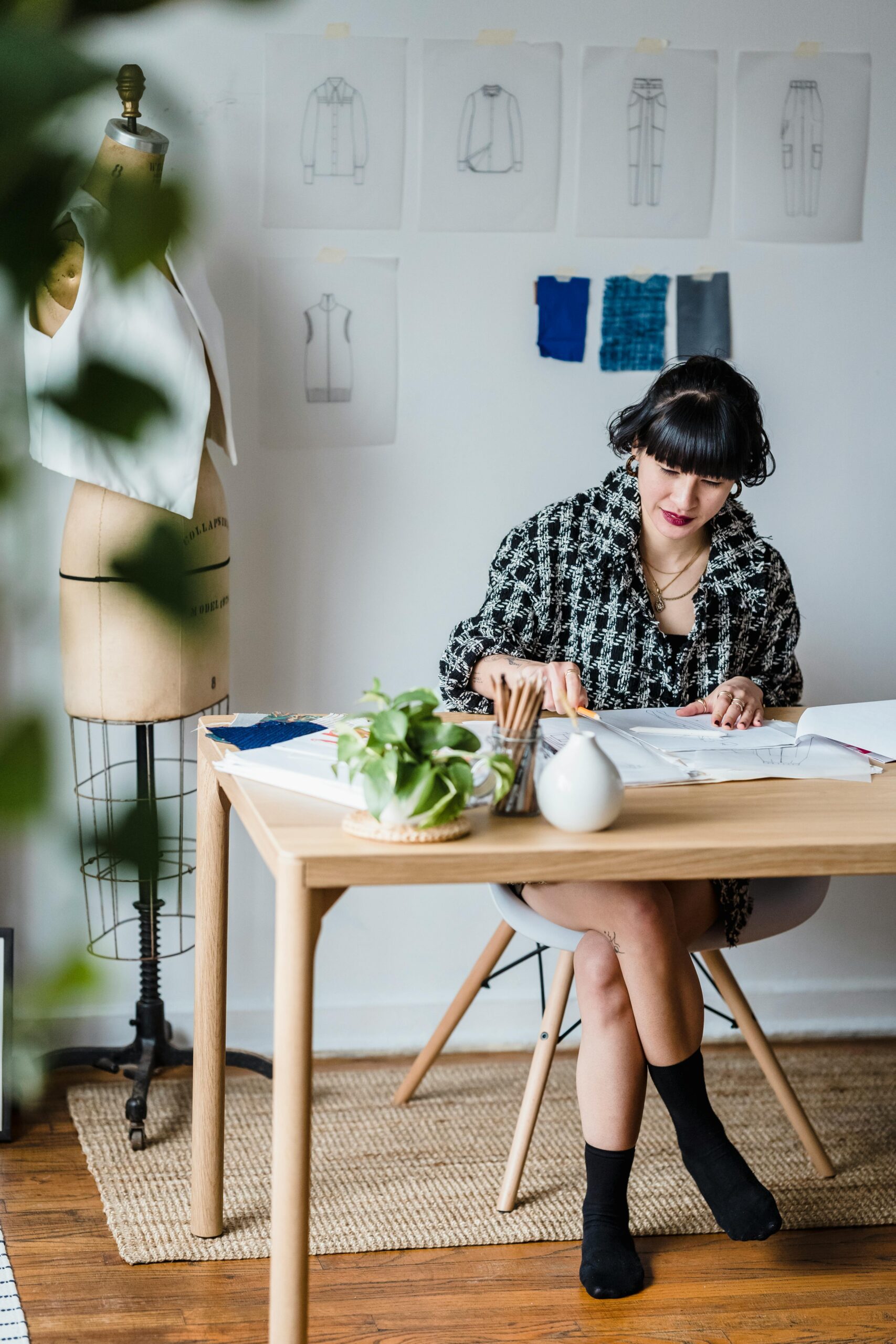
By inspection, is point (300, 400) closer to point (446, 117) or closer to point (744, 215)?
point (446, 117)

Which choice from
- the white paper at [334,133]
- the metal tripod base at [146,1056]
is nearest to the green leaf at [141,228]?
the metal tripod base at [146,1056]

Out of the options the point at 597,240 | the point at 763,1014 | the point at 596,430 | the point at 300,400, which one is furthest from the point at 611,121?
the point at 763,1014

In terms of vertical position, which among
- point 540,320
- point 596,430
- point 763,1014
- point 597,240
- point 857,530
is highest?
point 597,240

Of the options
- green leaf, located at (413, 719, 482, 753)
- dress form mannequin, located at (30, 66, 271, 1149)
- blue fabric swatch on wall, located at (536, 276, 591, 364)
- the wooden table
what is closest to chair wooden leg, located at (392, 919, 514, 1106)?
the wooden table

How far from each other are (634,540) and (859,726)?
521 millimetres

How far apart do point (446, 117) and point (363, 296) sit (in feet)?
1.11

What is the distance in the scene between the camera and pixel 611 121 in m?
2.38

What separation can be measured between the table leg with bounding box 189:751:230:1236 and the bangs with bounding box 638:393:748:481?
813 mm

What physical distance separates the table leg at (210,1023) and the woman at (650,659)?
411 millimetres

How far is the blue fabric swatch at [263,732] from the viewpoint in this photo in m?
1.56

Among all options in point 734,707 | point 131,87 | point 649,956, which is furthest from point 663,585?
point 131,87

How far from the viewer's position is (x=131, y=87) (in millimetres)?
205

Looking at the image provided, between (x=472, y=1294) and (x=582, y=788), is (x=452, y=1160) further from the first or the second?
(x=582, y=788)

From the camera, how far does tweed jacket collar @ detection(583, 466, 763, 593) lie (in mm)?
2055
